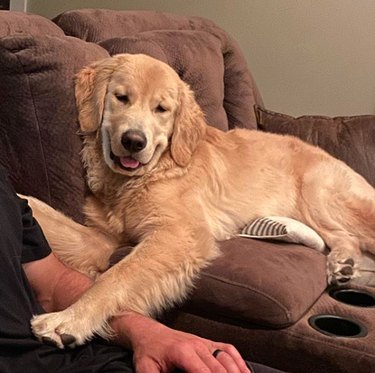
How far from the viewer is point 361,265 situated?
2.11 metres

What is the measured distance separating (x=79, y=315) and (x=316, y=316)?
610 millimetres

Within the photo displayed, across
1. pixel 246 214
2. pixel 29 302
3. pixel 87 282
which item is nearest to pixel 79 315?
pixel 87 282

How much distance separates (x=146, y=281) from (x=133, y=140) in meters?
0.39

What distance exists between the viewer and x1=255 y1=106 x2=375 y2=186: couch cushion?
9.14ft

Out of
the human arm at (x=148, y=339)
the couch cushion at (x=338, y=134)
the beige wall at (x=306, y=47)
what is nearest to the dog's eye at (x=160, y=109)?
the human arm at (x=148, y=339)

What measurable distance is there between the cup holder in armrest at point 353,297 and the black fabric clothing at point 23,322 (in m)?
0.62

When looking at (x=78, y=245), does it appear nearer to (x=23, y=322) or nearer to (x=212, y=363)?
(x=23, y=322)

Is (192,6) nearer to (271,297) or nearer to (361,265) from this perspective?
(361,265)

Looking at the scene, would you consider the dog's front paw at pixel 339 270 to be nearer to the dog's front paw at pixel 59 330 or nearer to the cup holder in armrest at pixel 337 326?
the cup holder in armrest at pixel 337 326

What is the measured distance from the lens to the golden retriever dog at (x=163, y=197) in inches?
64.2

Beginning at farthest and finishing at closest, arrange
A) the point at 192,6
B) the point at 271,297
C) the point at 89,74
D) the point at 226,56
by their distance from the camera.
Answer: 1. the point at 192,6
2. the point at 226,56
3. the point at 89,74
4. the point at 271,297

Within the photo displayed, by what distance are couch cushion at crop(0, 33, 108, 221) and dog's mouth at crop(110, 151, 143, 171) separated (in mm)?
119

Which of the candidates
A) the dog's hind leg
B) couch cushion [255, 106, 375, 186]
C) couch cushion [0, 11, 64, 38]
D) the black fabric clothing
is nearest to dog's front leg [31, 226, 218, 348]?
the black fabric clothing

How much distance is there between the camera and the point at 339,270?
1.89m
